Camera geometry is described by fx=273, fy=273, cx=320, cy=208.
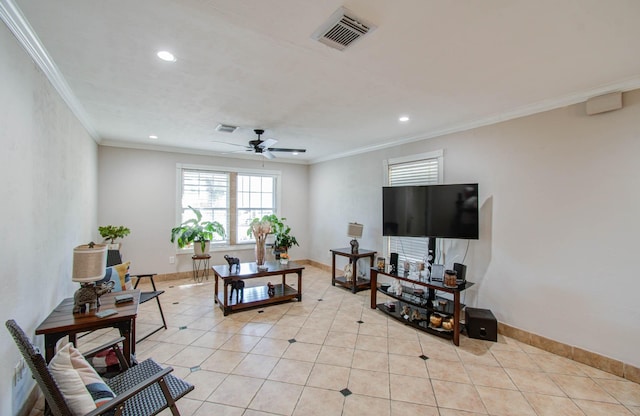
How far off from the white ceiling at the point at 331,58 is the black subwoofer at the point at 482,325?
246cm

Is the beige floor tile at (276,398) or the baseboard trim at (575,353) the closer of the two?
the beige floor tile at (276,398)

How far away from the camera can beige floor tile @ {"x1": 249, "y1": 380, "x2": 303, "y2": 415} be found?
2141mm

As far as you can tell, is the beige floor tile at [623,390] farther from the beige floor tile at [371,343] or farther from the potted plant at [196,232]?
the potted plant at [196,232]

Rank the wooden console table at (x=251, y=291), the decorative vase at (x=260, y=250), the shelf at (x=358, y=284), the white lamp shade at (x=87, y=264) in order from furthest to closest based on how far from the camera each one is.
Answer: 1. the shelf at (x=358, y=284)
2. the decorative vase at (x=260, y=250)
3. the wooden console table at (x=251, y=291)
4. the white lamp shade at (x=87, y=264)

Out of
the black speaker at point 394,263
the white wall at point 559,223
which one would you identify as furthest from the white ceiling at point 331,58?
the black speaker at point 394,263

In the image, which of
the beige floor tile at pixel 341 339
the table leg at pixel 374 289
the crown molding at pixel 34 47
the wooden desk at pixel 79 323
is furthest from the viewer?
the table leg at pixel 374 289

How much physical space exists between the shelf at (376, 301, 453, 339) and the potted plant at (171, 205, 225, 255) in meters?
3.71

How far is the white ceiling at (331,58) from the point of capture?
165 centimetres

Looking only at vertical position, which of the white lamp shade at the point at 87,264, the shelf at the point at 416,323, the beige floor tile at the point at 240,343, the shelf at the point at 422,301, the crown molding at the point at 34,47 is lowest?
the beige floor tile at the point at 240,343

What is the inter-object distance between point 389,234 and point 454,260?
38.6 inches

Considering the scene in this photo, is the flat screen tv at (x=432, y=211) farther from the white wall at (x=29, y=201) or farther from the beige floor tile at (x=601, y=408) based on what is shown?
the white wall at (x=29, y=201)

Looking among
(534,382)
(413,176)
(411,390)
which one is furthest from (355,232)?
(534,382)

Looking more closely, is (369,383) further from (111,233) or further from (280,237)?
(111,233)

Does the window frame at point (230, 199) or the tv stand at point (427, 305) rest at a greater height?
the window frame at point (230, 199)
